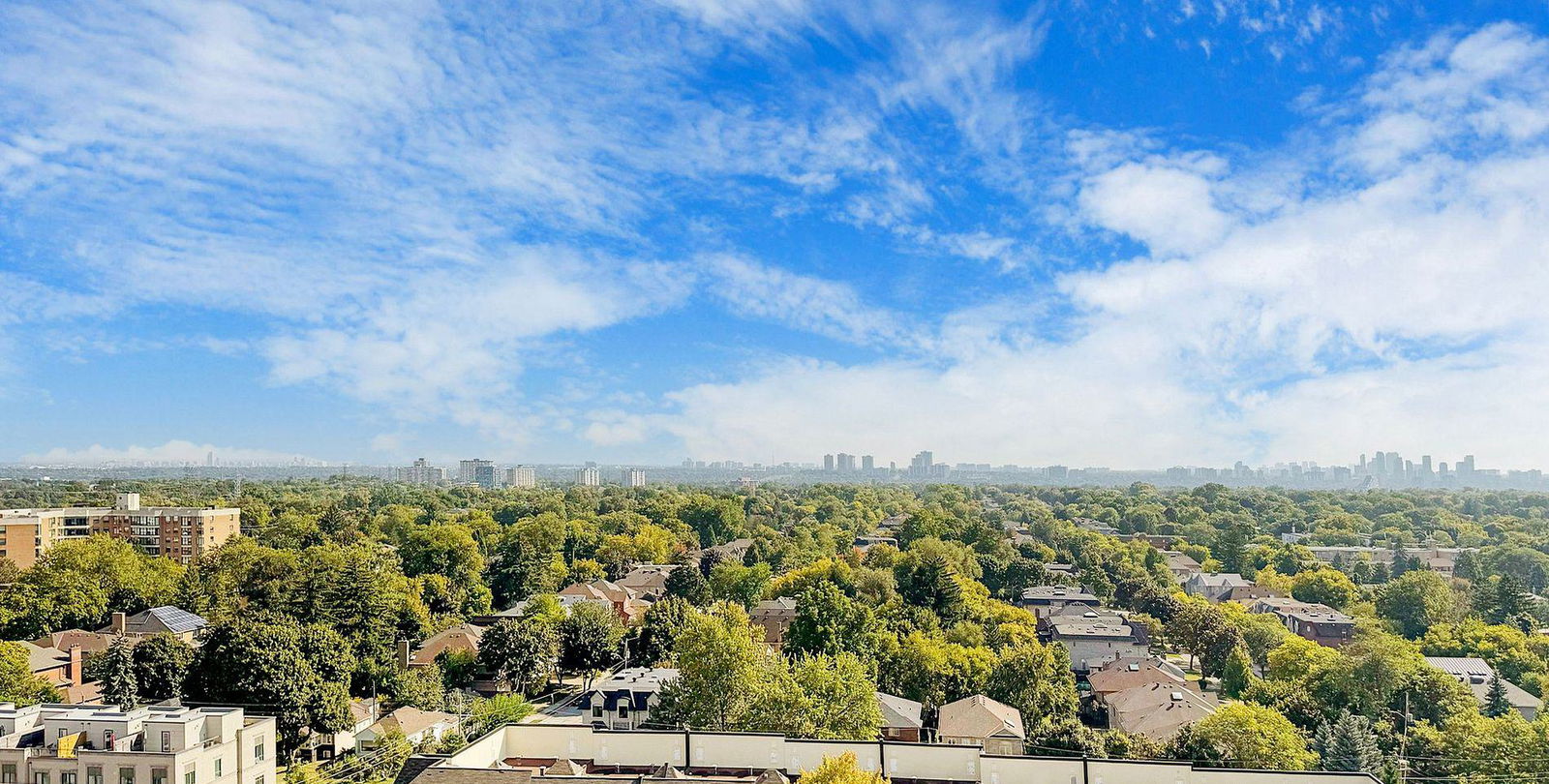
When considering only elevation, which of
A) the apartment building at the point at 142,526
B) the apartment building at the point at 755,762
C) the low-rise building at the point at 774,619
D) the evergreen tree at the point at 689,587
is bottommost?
the low-rise building at the point at 774,619

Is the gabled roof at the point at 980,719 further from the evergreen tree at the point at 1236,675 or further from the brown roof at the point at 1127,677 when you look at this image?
the evergreen tree at the point at 1236,675

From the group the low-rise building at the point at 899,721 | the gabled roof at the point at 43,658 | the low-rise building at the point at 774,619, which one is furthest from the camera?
the low-rise building at the point at 774,619

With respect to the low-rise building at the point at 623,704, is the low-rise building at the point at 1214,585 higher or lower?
lower

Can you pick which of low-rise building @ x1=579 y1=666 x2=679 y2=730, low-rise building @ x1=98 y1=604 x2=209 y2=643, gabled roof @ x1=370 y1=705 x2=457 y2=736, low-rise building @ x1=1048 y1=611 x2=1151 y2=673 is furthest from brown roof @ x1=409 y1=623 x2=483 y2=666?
low-rise building @ x1=1048 y1=611 x2=1151 y2=673

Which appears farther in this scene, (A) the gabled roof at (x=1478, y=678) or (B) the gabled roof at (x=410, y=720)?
(A) the gabled roof at (x=1478, y=678)

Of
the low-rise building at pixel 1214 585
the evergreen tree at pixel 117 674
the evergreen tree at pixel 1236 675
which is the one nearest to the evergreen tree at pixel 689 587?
the evergreen tree at pixel 1236 675

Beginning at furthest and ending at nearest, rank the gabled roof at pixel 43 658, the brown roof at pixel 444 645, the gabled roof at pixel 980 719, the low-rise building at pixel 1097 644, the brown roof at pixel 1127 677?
1. the low-rise building at pixel 1097 644
2. the brown roof at pixel 444 645
3. the brown roof at pixel 1127 677
4. the gabled roof at pixel 43 658
5. the gabled roof at pixel 980 719
